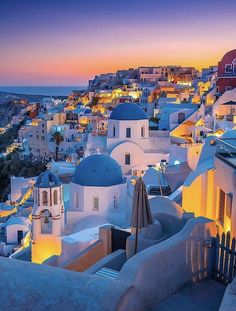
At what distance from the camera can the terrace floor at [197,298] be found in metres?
5.77

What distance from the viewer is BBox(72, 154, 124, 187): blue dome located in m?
19.4

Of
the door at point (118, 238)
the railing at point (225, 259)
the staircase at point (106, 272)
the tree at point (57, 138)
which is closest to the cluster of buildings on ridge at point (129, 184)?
the door at point (118, 238)

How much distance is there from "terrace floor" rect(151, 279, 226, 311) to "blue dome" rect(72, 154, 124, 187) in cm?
1307

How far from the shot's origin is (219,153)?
969 cm

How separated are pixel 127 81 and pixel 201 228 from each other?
255 feet

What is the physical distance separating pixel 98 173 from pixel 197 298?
13.7m

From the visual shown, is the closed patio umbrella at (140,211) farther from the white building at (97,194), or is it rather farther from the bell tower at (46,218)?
the white building at (97,194)

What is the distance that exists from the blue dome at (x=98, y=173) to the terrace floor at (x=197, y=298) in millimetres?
13074

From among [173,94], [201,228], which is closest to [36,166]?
[173,94]

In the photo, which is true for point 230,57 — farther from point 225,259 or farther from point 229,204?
point 225,259

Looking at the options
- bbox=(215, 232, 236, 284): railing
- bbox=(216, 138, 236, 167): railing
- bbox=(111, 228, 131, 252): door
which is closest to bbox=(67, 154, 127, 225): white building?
bbox=(111, 228, 131, 252): door

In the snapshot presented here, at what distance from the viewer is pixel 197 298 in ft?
19.8

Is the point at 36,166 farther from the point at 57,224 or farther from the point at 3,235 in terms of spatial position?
the point at 57,224

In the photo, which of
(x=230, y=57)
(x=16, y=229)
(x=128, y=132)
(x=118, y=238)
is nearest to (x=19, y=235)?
(x=16, y=229)
